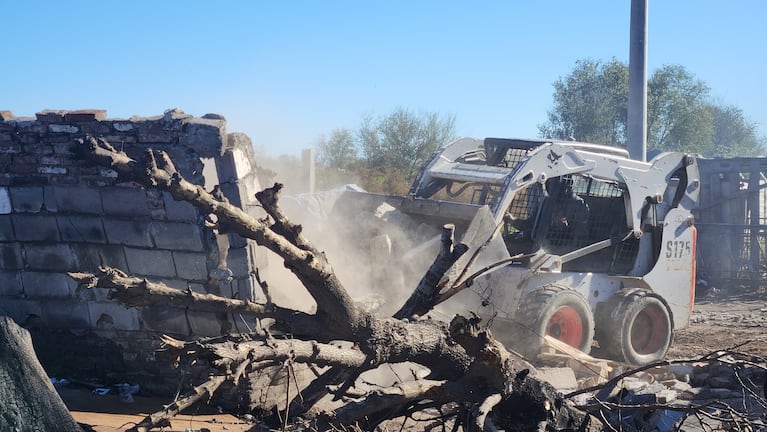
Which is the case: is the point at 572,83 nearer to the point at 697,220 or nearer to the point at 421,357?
the point at 697,220

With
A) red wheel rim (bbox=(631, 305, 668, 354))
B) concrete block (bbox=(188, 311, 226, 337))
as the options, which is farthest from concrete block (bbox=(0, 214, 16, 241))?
red wheel rim (bbox=(631, 305, 668, 354))

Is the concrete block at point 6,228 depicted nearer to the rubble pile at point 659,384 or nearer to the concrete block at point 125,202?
the concrete block at point 125,202

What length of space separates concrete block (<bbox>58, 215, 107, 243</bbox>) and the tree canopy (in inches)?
980

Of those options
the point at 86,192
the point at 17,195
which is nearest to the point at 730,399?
the point at 86,192

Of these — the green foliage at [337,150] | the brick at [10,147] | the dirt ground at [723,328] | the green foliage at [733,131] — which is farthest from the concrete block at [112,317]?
the green foliage at [733,131]

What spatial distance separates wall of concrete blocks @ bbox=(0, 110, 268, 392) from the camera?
19.2 ft

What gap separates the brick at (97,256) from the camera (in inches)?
242

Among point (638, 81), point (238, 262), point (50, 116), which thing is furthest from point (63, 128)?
point (638, 81)

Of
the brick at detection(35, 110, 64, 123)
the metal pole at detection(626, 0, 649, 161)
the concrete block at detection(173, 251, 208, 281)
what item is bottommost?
the concrete block at detection(173, 251, 208, 281)

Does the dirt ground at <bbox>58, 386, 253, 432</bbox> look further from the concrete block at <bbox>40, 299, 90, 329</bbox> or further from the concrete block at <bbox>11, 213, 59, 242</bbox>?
the concrete block at <bbox>11, 213, 59, 242</bbox>

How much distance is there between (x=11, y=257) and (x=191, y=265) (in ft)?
5.81

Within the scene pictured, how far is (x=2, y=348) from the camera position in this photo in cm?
407

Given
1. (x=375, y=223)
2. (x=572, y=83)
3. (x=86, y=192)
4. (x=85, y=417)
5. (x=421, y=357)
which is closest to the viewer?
(x=421, y=357)

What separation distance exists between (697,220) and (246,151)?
40.0 feet
